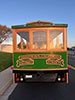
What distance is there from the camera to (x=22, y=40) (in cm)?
1405

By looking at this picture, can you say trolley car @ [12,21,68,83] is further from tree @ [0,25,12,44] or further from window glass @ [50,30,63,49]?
tree @ [0,25,12,44]

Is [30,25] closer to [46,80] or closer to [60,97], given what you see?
[46,80]

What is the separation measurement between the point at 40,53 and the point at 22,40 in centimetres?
102

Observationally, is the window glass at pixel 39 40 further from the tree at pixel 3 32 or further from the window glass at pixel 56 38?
the tree at pixel 3 32

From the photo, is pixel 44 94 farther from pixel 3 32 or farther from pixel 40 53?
pixel 3 32

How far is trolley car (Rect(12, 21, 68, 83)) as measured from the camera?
531 inches

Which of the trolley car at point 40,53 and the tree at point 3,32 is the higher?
the tree at point 3,32

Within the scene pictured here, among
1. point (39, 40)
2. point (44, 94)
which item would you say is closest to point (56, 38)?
point (39, 40)

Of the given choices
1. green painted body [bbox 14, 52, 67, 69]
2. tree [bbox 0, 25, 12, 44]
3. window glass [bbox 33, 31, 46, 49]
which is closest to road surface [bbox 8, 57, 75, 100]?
green painted body [bbox 14, 52, 67, 69]

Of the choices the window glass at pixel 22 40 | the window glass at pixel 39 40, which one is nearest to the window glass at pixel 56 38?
the window glass at pixel 39 40

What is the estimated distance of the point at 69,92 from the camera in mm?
12727

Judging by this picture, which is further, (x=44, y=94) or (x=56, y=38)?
(x=56, y=38)

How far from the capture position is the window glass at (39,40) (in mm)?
13791

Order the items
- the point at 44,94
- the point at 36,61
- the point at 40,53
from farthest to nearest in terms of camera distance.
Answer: the point at 40,53 < the point at 36,61 < the point at 44,94
